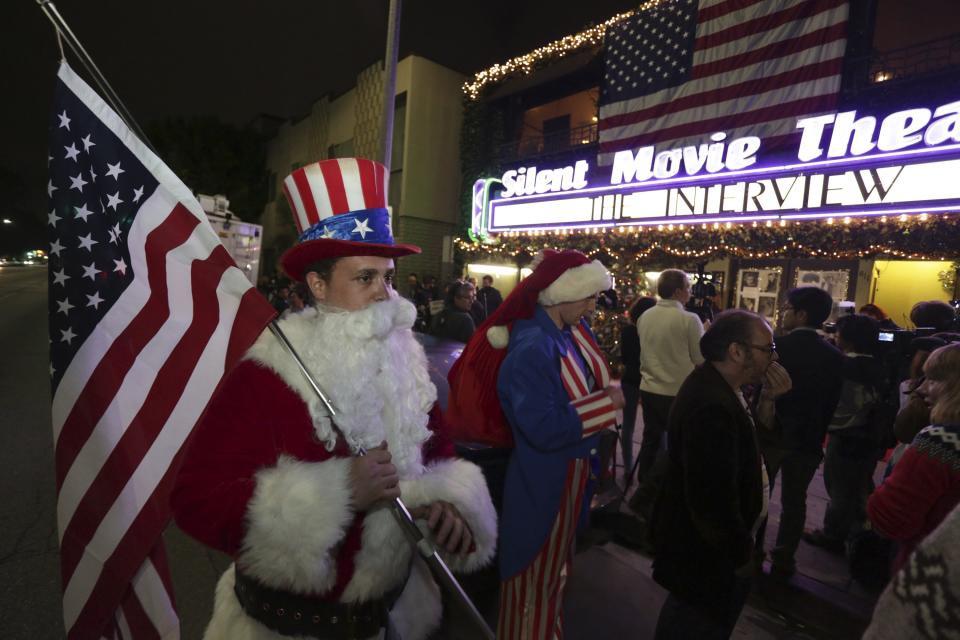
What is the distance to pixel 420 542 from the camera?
1.53 metres

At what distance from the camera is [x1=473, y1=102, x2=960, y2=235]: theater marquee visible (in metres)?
7.39

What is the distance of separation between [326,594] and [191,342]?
3.13ft

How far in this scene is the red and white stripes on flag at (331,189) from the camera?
185 centimetres

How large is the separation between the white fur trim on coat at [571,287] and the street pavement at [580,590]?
6.49ft

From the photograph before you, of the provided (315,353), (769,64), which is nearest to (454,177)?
(769,64)

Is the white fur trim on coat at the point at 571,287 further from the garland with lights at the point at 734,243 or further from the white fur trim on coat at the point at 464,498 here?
the garland with lights at the point at 734,243

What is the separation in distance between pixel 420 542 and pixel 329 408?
522 millimetres

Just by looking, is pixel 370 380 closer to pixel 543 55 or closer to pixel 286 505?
pixel 286 505

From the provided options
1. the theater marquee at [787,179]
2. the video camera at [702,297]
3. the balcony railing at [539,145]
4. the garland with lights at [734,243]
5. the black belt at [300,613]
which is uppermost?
the balcony railing at [539,145]

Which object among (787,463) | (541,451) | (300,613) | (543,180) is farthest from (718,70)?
(300,613)

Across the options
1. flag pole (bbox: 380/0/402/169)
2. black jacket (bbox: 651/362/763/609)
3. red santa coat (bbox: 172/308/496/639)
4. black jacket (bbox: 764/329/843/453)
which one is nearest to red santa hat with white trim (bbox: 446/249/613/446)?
black jacket (bbox: 651/362/763/609)

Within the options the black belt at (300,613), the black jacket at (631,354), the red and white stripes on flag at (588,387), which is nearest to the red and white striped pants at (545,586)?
the red and white stripes on flag at (588,387)

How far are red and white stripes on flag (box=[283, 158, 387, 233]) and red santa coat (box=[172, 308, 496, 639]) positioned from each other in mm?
446

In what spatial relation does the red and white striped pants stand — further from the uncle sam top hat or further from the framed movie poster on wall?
the framed movie poster on wall
